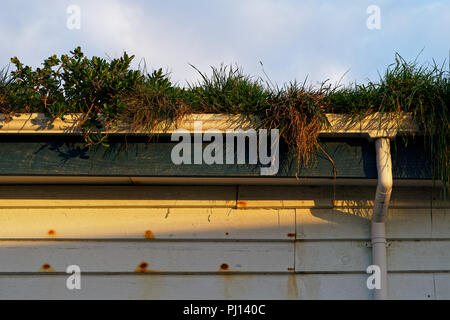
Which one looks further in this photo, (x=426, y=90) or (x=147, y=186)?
(x=147, y=186)

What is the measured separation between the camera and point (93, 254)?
2.92 metres

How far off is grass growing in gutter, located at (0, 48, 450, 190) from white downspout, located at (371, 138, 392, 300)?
225 mm

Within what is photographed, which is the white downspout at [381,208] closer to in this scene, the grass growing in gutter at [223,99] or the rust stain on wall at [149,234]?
the grass growing in gutter at [223,99]

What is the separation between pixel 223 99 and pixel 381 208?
1.09m

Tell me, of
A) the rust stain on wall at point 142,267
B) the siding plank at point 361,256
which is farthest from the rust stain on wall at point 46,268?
the siding plank at point 361,256

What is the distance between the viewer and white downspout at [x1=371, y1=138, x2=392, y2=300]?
9.08 ft

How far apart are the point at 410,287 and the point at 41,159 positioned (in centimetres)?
220

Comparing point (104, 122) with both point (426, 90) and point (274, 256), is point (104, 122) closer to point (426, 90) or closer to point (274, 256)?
point (274, 256)

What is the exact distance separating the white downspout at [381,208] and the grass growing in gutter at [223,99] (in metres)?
0.22

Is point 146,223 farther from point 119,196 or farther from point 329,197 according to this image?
point 329,197

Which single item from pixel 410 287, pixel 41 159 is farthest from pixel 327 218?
pixel 41 159

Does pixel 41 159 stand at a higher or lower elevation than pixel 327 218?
higher

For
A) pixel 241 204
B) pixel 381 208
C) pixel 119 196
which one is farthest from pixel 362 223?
pixel 119 196
